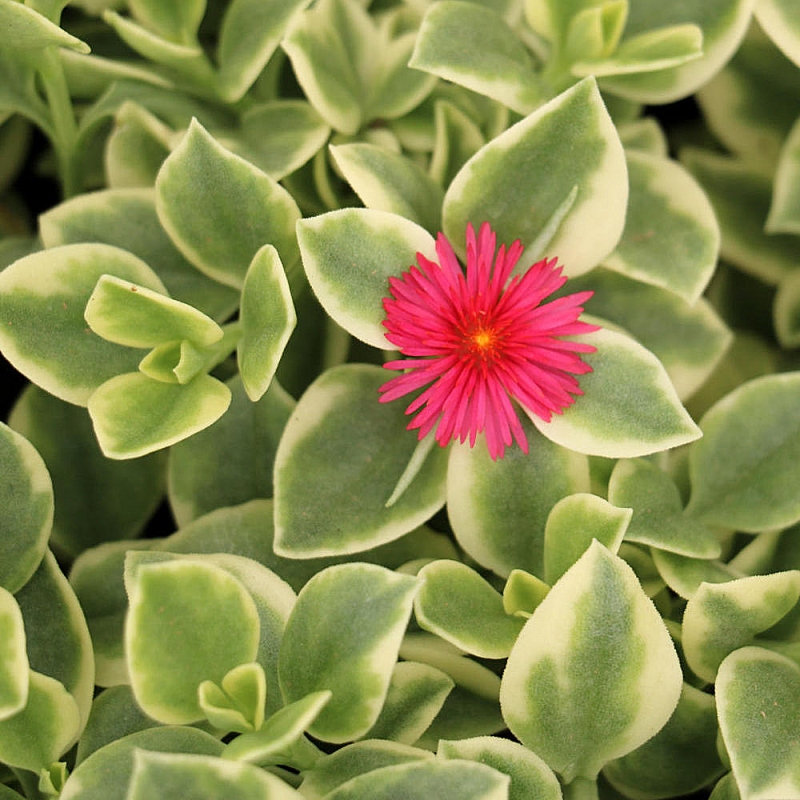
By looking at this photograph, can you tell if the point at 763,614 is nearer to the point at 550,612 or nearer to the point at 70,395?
the point at 550,612

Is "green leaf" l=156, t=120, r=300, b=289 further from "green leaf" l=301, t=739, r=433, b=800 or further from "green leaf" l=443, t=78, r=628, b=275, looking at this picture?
"green leaf" l=301, t=739, r=433, b=800

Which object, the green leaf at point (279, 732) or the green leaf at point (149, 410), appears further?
the green leaf at point (149, 410)

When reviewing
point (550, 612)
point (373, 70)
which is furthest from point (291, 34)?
point (550, 612)

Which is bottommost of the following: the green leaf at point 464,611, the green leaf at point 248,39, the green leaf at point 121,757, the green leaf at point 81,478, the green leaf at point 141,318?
the green leaf at point 81,478

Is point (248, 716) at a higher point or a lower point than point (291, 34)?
lower

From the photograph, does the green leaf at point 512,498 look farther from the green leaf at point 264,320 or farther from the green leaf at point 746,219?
the green leaf at point 746,219

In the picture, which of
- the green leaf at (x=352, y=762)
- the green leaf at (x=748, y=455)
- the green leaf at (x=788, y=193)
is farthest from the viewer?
the green leaf at (x=788, y=193)

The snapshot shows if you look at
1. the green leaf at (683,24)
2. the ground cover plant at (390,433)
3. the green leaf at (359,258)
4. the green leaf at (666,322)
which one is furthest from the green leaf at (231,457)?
the green leaf at (683,24)

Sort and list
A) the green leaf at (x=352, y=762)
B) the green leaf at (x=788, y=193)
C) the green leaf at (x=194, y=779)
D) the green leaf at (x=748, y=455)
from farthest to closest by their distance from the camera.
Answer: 1. the green leaf at (x=788, y=193)
2. the green leaf at (x=748, y=455)
3. the green leaf at (x=352, y=762)
4. the green leaf at (x=194, y=779)
